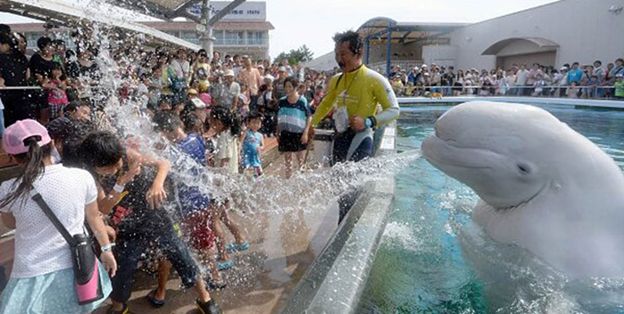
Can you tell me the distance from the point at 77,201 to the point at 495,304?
8.48 feet

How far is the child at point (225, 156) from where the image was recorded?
4.05 metres

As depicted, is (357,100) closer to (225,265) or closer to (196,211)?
(196,211)

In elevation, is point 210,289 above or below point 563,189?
below

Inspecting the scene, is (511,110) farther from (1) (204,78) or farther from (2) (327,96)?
(1) (204,78)

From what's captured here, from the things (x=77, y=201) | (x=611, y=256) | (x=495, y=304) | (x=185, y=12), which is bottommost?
(x=495, y=304)

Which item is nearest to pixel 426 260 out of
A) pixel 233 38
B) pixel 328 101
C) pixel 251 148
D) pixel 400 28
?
pixel 328 101

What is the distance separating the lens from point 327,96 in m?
4.58

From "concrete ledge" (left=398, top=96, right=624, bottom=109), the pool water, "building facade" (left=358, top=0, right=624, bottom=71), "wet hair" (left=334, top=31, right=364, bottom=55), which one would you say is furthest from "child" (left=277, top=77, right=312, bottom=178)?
"building facade" (left=358, top=0, right=624, bottom=71)

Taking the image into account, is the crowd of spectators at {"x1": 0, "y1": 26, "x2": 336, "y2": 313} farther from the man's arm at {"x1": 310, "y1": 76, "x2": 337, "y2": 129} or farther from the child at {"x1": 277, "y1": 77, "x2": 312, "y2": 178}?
the man's arm at {"x1": 310, "y1": 76, "x2": 337, "y2": 129}

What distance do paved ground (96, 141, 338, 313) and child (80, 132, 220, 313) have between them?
0.86 feet

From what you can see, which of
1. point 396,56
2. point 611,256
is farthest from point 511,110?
point 396,56

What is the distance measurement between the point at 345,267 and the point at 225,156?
9.74 feet

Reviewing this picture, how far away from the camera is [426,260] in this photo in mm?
3639

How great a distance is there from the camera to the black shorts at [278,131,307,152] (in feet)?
21.4
